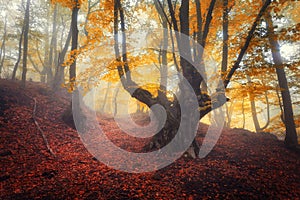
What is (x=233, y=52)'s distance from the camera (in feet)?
25.5

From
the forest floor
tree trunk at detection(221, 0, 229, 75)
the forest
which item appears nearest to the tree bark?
the forest

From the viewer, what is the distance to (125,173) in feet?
18.9

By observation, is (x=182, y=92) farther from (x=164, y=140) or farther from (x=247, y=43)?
(x=247, y=43)

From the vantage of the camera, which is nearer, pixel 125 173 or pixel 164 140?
pixel 125 173

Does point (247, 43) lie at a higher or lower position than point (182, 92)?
higher

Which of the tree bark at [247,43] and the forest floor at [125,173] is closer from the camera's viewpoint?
the forest floor at [125,173]

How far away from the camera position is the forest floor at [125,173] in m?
4.61

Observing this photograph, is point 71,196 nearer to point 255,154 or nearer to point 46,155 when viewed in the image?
point 46,155

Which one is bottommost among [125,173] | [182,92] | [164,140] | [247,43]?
[125,173]

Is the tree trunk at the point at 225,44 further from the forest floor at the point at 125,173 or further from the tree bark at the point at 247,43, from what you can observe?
the forest floor at the point at 125,173

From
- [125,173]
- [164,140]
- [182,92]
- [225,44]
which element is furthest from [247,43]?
[125,173]

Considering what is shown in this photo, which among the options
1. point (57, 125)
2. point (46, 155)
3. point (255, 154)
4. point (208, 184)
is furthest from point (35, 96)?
point (255, 154)

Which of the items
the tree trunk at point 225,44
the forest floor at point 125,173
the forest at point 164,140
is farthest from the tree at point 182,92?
the forest floor at point 125,173

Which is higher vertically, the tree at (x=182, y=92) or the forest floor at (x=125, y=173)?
the tree at (x=182, y=92)
